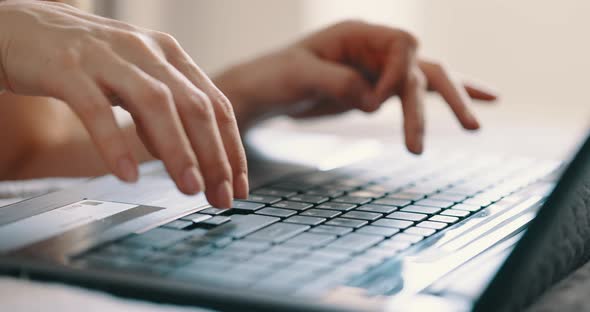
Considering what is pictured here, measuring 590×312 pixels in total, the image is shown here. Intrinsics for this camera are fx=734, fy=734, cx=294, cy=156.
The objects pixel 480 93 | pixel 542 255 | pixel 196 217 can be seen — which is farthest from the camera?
pixel 480 93

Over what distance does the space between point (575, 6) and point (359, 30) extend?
1.25 m

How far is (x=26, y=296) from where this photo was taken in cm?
33

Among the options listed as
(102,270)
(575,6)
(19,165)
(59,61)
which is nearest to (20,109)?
(19,165)

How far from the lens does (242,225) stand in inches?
15.9

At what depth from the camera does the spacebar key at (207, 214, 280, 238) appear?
1.27 feet

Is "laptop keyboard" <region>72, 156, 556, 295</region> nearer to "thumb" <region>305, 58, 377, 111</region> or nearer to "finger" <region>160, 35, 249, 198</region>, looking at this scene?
"finger" <region>160, 35, 249, 198</region>

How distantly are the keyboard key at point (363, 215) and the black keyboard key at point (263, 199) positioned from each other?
0.06m

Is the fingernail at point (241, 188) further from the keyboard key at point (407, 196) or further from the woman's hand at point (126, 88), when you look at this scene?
the keyboard key at point (407, 196)

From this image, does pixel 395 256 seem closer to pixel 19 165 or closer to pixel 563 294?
pixel 563 294

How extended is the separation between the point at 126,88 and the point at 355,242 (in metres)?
0.15

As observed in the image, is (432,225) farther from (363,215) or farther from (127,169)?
(127,169)

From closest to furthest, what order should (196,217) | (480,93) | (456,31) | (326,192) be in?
(196,217) → (326,192) → (480,93) → (456,31)

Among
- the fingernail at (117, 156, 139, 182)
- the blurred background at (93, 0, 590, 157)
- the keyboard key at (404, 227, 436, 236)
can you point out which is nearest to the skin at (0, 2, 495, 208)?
the fingernail at (117, 156, 139, 182)

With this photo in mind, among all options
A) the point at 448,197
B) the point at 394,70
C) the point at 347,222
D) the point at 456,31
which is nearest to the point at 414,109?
the point at 394,70
